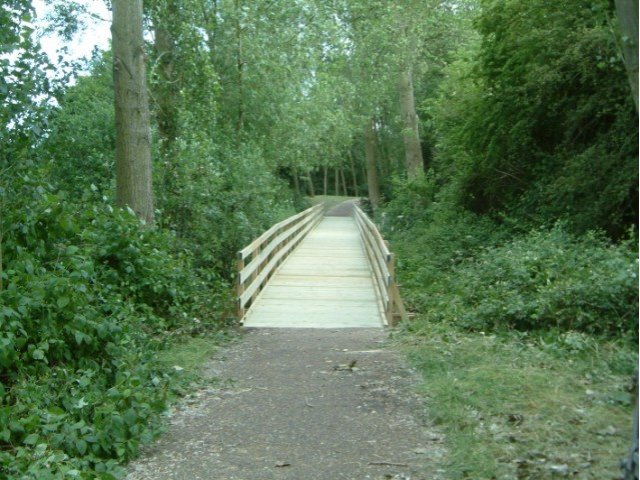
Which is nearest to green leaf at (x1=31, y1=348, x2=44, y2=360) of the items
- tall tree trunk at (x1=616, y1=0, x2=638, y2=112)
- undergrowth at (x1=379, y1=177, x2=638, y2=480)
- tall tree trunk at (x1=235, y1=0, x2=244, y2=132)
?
undergrowth at (x1=379, y1=177, x2=638, y2=480)

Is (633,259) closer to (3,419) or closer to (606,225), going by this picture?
(606,225)

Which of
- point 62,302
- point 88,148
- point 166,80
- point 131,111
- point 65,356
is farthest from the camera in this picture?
point 166,80

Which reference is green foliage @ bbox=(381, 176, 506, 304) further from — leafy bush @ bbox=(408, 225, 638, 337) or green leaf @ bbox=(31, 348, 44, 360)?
green leaf @ bbox=(31, 348, 44, 360)

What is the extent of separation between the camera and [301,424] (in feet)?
21.1

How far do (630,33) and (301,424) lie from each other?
367 centimetres

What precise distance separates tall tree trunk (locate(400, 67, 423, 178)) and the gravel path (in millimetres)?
21567

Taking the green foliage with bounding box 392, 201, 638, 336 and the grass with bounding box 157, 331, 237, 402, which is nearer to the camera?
the grass with bounding box 157, 331, 237, 402

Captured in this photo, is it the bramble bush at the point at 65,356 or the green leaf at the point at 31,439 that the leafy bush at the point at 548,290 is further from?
the green leaf at the point at 31,439

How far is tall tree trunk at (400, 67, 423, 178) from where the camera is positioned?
30094 millimetres

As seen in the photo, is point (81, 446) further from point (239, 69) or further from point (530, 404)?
point (239, 69)

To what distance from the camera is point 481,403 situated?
20.8ft

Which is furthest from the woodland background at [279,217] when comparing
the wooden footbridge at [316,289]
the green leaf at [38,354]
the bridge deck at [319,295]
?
the bridge deck at [319,295]

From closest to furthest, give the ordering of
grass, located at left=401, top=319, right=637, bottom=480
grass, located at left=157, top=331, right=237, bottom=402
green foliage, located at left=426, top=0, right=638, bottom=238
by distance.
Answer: grass, located at left=401, top=319, right=637, bottom=480, grass, located at left=157, top=331, right=237, bottom=402, green foliage, located at left=426, top=0, right=638, bottom=238

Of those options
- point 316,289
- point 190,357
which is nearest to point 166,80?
point 316,289
